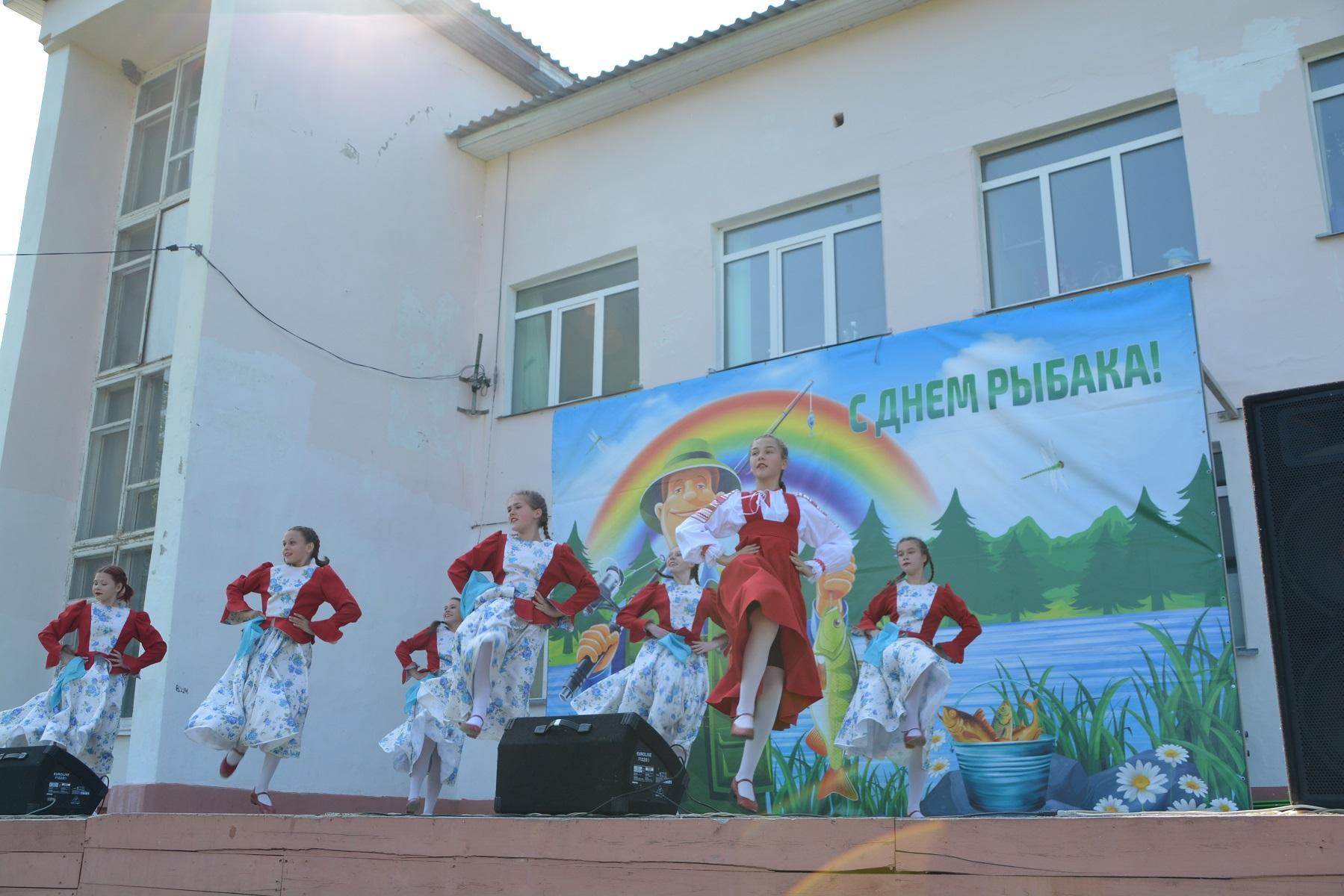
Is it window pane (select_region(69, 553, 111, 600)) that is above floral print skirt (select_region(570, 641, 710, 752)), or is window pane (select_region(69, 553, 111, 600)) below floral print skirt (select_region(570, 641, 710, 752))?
above

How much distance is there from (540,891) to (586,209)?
27.9 feet

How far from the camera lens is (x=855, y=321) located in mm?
9977

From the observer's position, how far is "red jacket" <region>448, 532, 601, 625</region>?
21.6ft

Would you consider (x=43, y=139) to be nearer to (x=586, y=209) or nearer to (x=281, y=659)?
(x=586, y=209)

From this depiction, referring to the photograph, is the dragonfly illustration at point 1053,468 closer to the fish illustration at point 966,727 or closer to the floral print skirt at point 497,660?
the fish illustration at point 966,727

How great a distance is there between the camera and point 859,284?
1005 cm

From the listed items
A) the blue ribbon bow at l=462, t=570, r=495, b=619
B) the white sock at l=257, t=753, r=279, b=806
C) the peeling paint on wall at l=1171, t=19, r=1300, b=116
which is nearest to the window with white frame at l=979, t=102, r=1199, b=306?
the peeling paint on wall at l=1171, t=19, r=1300, b=116

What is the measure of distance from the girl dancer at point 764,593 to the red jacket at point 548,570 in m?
1.28

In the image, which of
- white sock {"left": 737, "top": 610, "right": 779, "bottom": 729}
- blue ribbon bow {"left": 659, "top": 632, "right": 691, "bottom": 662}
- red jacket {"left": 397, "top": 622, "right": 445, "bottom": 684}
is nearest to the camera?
white sock {"left": 737, "top": 610, "right": 779, "bottom": 729}

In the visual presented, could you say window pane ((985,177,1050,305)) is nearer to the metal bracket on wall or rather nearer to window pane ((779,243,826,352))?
window pane ((779,243,826,352))

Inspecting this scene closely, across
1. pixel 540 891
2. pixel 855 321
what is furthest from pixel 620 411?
pixel 540 891

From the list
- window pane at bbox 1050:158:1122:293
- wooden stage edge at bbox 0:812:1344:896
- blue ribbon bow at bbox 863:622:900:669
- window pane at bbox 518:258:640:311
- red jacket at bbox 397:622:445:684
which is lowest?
wooden stage edge at bbox 0:812:1344:896

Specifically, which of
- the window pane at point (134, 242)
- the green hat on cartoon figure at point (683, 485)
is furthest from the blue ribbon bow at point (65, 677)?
the window pane at point (134, 242)

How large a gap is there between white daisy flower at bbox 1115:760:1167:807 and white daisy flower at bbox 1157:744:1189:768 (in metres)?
0.07
